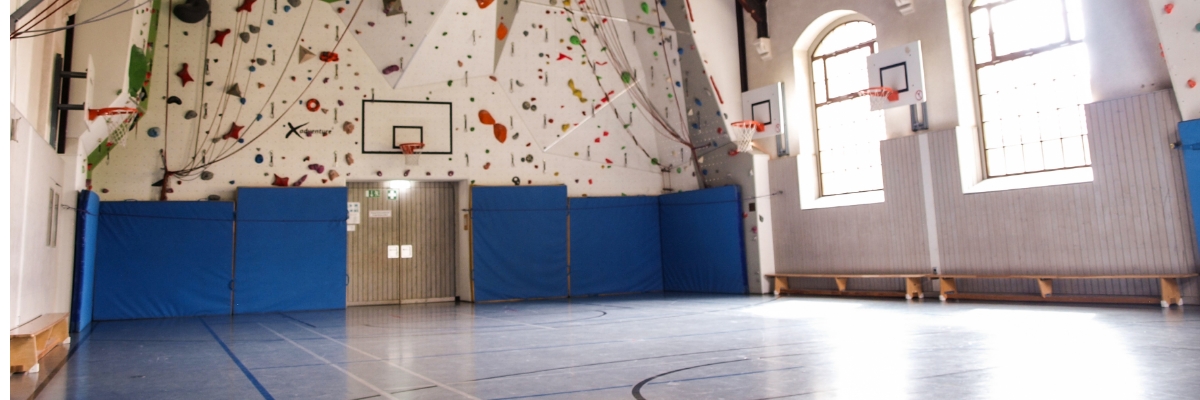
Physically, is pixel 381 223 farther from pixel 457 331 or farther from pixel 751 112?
pixel 751 112

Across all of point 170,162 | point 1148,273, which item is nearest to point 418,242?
point 170,162

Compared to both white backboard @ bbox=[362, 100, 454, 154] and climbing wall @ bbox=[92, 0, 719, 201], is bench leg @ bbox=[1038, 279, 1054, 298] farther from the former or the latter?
white backboard @ bbox=[362, 100, 454, 154]

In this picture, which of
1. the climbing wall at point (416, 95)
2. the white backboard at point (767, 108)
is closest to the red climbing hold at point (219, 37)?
the climbing wall at point (416, 95)

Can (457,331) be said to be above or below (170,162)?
below

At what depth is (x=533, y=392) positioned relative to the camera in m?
4.33

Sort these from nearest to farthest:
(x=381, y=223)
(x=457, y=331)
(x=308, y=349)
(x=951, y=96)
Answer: (x=308, y=349), (x=457, y=331), (x=951, y=96), (x=381, y=223)

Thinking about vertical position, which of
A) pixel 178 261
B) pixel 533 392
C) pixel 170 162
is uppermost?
pixel 170 162

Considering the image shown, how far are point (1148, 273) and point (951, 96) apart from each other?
10.6 feet

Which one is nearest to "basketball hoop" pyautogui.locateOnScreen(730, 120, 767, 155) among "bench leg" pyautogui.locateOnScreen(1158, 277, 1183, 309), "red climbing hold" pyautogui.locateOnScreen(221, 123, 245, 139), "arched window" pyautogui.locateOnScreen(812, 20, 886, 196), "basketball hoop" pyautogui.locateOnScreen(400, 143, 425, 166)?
"arched window" pyautogui.locateOnScreen(812, 20, 886, 196)

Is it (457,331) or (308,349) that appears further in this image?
(457,331)

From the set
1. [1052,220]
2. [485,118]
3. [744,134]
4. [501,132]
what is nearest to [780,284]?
[744,134]

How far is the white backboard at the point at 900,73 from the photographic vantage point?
417 inches

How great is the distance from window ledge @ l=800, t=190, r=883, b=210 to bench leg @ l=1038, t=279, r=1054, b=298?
8.75 feet

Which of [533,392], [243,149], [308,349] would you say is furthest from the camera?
[243,149]
